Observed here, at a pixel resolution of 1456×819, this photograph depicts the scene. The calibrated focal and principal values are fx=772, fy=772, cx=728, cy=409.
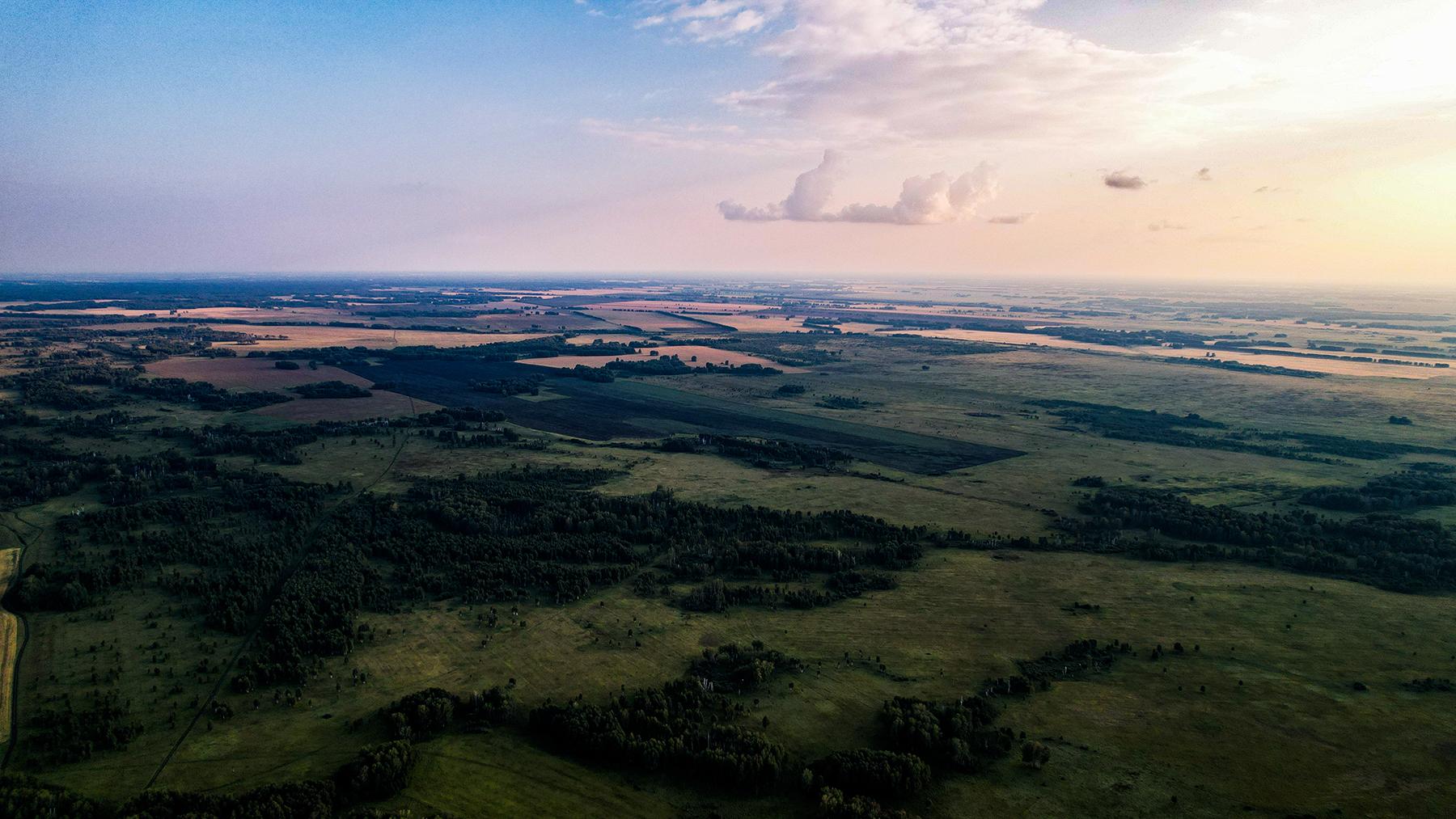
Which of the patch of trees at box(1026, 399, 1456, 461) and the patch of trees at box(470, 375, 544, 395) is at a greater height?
the patch of trees at box(470, 375, 544, 395)

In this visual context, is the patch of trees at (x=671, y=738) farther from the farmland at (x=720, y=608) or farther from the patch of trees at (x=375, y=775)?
the patch of trees at (x=375, y=775)

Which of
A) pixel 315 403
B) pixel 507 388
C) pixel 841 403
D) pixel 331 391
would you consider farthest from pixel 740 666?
pixel 331 391

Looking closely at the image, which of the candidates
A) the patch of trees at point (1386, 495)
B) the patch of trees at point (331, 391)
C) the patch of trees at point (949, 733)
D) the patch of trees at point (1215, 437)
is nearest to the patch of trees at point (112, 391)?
the patch of trees at point (331, 391)

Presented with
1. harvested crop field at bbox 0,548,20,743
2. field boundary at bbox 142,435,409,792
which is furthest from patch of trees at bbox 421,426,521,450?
harvested crop field at bbox 0,548,20,743

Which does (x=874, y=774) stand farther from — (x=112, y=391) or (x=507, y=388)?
(x=112, y=391)

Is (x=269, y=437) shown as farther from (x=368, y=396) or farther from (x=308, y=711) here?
(x=308, y=711)

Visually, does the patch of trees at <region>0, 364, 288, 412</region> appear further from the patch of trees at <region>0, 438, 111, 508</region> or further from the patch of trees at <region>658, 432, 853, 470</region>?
the patch of trees at <region>658, 432, 853, 470</region>
